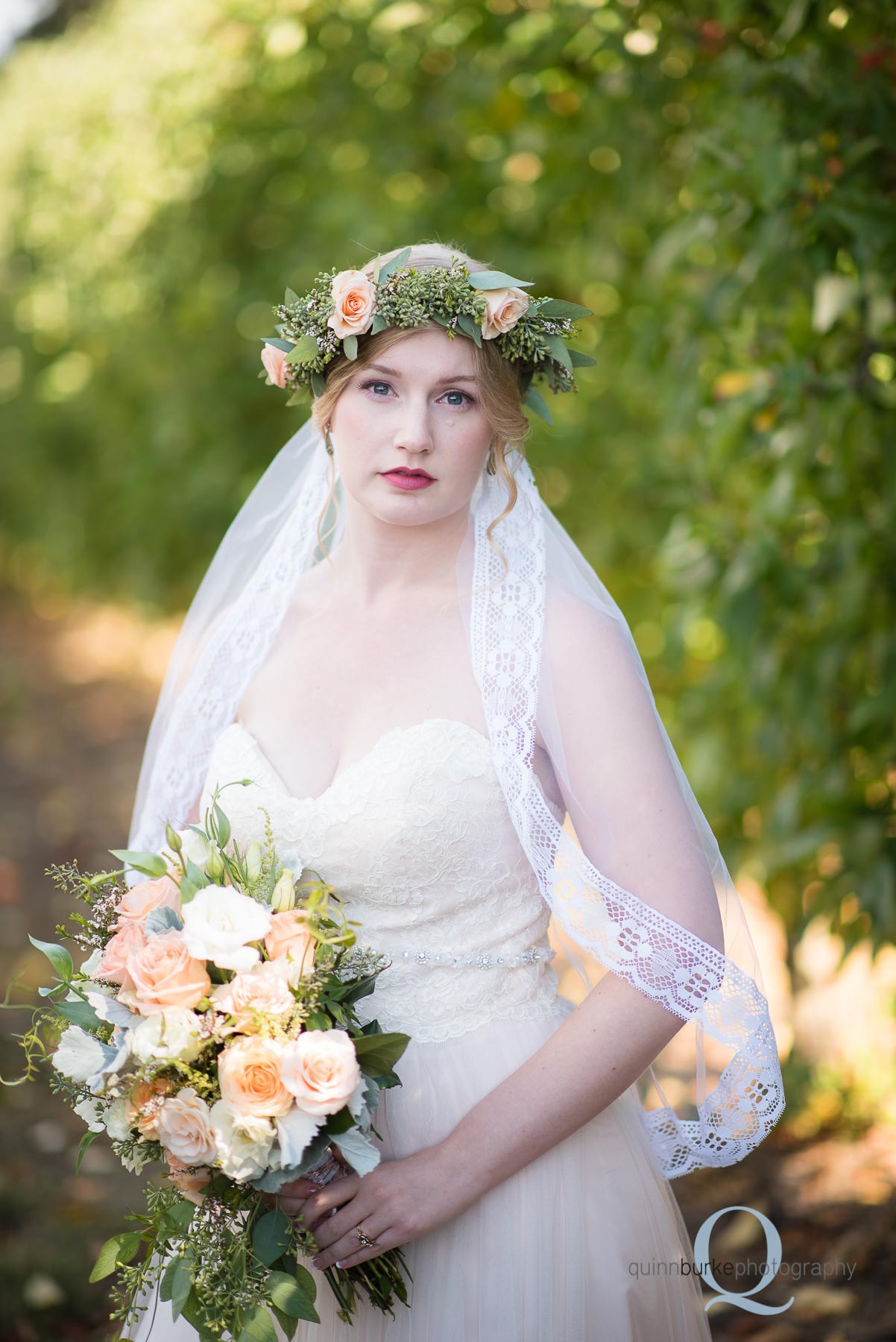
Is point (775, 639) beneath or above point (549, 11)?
beneath

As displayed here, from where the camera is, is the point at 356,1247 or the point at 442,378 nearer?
the point at 356,1247

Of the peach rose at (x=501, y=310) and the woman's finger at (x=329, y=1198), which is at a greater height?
the peach rose at (x=501, y=310)

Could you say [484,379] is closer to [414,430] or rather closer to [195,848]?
[414,430]

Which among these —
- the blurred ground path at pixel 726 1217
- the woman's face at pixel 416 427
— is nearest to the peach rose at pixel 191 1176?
the blurred ground path at pixel 726 1217

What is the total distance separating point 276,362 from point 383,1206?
1.45m

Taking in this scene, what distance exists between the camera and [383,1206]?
1.79 m

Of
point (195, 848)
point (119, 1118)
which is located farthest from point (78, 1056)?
point (195, 848)

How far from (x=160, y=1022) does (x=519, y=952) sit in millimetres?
644

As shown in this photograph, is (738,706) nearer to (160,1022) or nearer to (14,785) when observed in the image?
(160,1022)

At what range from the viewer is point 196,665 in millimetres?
2449

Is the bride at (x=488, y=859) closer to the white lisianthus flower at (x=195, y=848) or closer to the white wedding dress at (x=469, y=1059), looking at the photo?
the white wedding dress at (x=469, y=1059)

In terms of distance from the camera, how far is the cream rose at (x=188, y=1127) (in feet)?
5.39

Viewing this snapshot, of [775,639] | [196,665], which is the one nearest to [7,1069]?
[196,665]

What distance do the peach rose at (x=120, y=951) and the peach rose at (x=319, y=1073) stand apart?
28 cm
